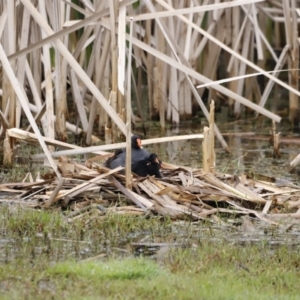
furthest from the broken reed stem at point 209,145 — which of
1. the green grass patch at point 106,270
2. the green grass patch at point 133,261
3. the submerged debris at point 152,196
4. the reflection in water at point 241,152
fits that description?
the green grass patch at point 106,270

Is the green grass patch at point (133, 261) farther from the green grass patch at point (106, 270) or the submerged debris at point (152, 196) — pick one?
the submerged debris at point (152, 196)

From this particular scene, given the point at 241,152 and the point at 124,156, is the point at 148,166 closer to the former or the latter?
the point at 124,156

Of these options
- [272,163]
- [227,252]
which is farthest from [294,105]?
[227,252]

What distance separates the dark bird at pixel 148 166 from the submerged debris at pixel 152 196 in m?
0.11

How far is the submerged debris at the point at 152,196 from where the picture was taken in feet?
19.6

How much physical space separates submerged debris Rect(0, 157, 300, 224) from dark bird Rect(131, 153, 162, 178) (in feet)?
0.37

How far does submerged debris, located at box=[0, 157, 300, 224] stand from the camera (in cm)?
598

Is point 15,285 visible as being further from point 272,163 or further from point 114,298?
point 272,163

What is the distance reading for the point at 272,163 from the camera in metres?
8.83

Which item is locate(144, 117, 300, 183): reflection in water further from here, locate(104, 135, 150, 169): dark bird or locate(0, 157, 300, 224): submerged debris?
locate(0, 157, 300, 224): submerged debris

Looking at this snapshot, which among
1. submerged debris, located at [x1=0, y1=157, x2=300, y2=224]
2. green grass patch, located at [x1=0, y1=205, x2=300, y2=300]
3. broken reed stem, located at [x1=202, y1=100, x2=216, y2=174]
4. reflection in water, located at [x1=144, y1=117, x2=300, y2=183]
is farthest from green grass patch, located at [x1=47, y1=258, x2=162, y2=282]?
reflection in water, located at [x1=144, y1=117, x2=300, y2=183]

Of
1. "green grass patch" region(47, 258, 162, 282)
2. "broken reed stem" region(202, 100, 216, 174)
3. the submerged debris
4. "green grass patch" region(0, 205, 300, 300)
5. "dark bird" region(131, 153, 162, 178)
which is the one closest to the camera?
"green grass patch" region(0, 205, 300, 300)

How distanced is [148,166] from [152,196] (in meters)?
0.62

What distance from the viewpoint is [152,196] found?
617 cm
